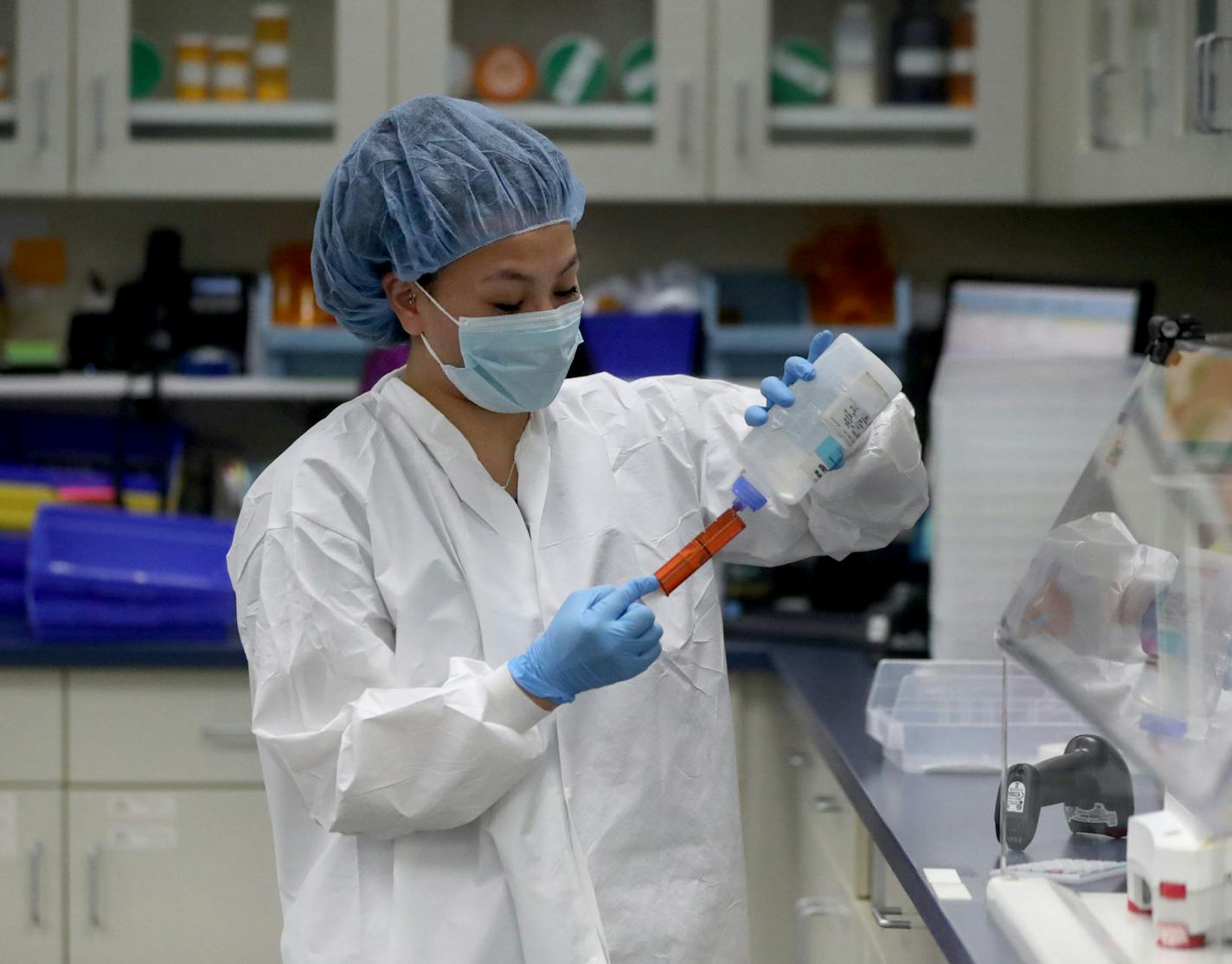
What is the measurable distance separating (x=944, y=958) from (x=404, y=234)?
30.6 inches

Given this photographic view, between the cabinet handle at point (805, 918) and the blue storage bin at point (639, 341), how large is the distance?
0.98 meters

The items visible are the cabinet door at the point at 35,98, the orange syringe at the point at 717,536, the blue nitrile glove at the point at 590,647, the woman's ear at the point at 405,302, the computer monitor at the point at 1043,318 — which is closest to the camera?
the blue nitrile glove at the point at 590,647

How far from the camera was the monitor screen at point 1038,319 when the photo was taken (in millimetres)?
2619

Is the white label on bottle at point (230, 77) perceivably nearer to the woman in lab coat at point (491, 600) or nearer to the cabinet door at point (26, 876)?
the cabinet door at point (26, 876)

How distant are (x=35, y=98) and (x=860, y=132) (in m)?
1.42

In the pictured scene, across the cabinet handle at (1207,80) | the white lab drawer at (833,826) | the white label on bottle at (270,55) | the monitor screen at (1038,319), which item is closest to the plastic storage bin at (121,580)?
the white label on bottle at (270,55)

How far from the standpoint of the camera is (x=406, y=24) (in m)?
2.75

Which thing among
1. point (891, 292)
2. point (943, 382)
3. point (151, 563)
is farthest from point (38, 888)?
point (891, 292)

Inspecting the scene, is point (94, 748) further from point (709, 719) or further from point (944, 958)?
point (944, 958)

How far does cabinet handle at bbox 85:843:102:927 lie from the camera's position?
250cm

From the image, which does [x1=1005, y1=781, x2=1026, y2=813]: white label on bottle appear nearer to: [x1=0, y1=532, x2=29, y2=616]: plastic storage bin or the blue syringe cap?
Answer: the blue syringe cap

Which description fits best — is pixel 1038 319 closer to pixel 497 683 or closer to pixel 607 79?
pixel 607 79

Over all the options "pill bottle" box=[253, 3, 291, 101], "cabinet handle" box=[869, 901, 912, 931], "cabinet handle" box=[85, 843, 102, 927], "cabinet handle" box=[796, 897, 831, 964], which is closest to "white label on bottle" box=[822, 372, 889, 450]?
"cabinet handle" box=[869, 901, 912, 931]

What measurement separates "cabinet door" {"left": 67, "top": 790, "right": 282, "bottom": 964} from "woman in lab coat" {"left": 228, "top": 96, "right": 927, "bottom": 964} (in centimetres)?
116
